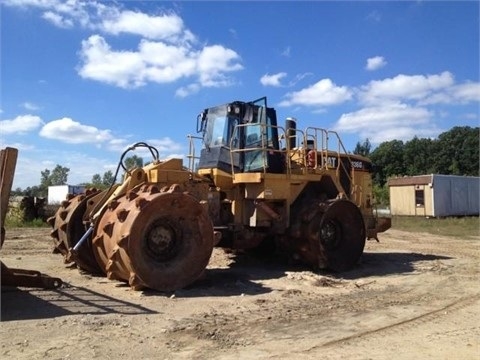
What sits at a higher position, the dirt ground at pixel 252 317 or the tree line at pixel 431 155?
the tree line at pixel 431 155

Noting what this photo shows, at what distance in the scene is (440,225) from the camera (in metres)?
28.2

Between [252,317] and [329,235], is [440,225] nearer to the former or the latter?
[329,235]

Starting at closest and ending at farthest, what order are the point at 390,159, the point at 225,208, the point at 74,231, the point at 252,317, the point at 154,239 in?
the point at 252,317
the point at 154,239
the point at 74,231
the point at 225,208
the point at 390,159

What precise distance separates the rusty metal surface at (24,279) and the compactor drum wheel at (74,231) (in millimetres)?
1192

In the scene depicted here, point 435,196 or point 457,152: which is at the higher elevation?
point 457,152

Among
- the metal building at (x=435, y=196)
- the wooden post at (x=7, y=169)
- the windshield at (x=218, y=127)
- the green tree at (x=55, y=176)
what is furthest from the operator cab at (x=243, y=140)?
the green tree at (x=55, y=176)

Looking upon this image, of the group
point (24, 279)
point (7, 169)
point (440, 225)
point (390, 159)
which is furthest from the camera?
point (390, 159)

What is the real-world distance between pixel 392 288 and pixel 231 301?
10.5 feet

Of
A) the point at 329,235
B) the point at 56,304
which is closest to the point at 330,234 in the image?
the point at 329,235

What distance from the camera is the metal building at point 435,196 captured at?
105 ft

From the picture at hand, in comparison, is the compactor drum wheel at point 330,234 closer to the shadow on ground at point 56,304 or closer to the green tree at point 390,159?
the shadow on ground at point 56,304

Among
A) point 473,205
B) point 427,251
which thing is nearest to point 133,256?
point 427,251

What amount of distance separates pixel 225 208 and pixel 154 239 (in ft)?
9.46

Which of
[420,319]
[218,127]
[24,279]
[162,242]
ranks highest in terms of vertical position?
[218,127]
